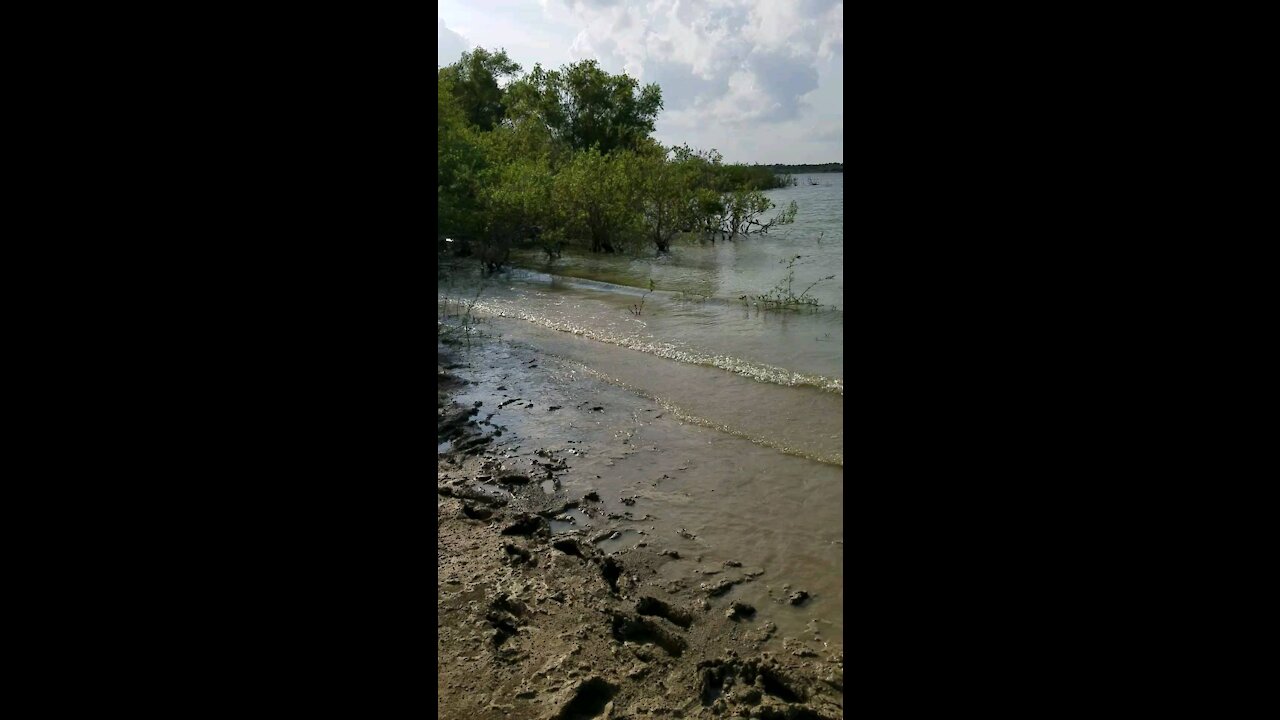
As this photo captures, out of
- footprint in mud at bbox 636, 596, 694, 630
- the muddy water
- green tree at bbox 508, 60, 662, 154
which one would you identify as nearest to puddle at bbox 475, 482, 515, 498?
the muddy water

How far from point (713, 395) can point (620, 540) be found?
2572 millimetres

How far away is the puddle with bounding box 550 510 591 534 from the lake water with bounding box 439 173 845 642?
0.26 metres

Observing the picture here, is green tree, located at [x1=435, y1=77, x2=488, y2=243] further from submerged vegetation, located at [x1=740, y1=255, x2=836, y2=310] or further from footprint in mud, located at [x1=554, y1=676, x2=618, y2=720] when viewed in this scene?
footprint in mud, located at [x1=554, y1=676, x2=618, y2=720]

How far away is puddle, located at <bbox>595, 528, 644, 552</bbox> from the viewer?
3246mm

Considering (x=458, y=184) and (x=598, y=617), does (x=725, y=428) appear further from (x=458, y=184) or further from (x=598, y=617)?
(x=458, y=184)

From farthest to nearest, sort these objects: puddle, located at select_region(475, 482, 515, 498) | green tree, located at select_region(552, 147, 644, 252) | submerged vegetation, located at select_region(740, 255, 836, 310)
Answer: green tree, located at select_region(552, 147, 644, 252) < submerged vegetation, located at select_region(740, 255, 836, 310) < puddle, located at select_region(475, 482, 515, 498)

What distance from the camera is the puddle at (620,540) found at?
10.6 ft

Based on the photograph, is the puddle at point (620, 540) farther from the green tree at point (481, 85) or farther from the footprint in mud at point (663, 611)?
the green tree at point (481, 85)

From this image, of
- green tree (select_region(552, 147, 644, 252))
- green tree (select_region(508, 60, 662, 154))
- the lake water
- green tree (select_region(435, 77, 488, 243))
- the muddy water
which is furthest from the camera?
green tree (select_region(508, 60, 662, 154))

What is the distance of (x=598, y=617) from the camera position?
2611mm

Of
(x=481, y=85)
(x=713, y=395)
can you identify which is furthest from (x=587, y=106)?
(x=713, y=395)
